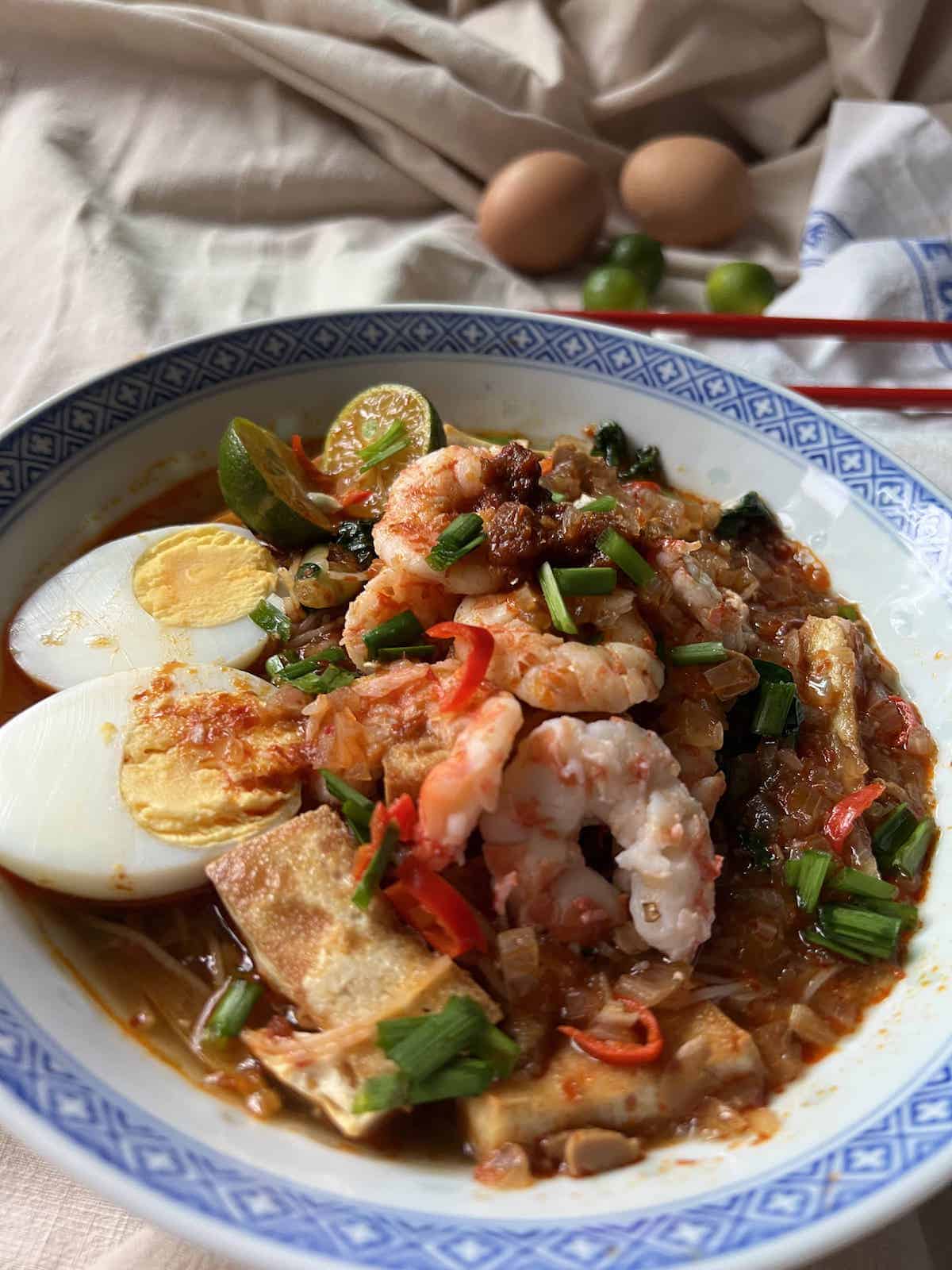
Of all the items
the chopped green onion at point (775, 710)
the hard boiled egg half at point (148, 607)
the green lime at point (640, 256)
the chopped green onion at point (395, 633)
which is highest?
the green lime at point (640, 256)

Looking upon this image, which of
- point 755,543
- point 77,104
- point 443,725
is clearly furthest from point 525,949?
point 77,104

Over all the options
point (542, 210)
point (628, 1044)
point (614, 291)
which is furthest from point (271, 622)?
point (542, 210)

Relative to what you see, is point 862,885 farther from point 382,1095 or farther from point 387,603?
point 387,603

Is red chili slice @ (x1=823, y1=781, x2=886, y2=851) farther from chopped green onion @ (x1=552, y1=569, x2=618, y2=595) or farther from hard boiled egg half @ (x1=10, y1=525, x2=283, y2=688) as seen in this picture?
hard boiled egg half @ (x1=10, y1=525, x2=283, y2=688)

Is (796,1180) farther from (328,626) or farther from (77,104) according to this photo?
(77,104)

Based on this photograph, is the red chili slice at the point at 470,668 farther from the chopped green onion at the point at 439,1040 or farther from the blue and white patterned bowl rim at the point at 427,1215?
the blue and white patterned bowl rim at the point at 427,1215

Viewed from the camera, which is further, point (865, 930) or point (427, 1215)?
point (865, 930)

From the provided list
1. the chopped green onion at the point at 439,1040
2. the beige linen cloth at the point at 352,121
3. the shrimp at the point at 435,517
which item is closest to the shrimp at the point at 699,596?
the shrimp at the point at 435,517
